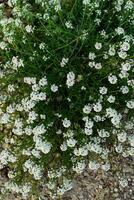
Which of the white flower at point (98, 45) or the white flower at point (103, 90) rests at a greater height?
the white flower at point (98, 45)

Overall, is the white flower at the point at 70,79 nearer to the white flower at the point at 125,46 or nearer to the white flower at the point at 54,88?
the white flower at the point at 54,88

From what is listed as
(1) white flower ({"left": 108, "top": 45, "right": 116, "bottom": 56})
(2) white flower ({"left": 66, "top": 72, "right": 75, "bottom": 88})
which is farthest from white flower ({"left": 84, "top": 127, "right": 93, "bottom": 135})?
(1) white flower ({"left": 108, "top": 45, "right": 116, "bottom": 56})

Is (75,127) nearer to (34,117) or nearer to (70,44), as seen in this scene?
(34,117)

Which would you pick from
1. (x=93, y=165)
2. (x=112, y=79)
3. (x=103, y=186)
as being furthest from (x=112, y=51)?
(x=103, y=186)

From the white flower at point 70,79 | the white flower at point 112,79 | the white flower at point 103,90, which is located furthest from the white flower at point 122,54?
the white flower at point 70,79

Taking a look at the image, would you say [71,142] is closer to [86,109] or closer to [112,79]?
[86,109]

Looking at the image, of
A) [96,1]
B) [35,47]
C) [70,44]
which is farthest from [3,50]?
[96,1]

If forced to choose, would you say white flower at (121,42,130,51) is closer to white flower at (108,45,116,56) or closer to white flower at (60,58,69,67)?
white flower at (108,45,116,56)

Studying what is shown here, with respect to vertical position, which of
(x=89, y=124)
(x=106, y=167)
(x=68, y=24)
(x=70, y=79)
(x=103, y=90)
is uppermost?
(x=68, y=24)
